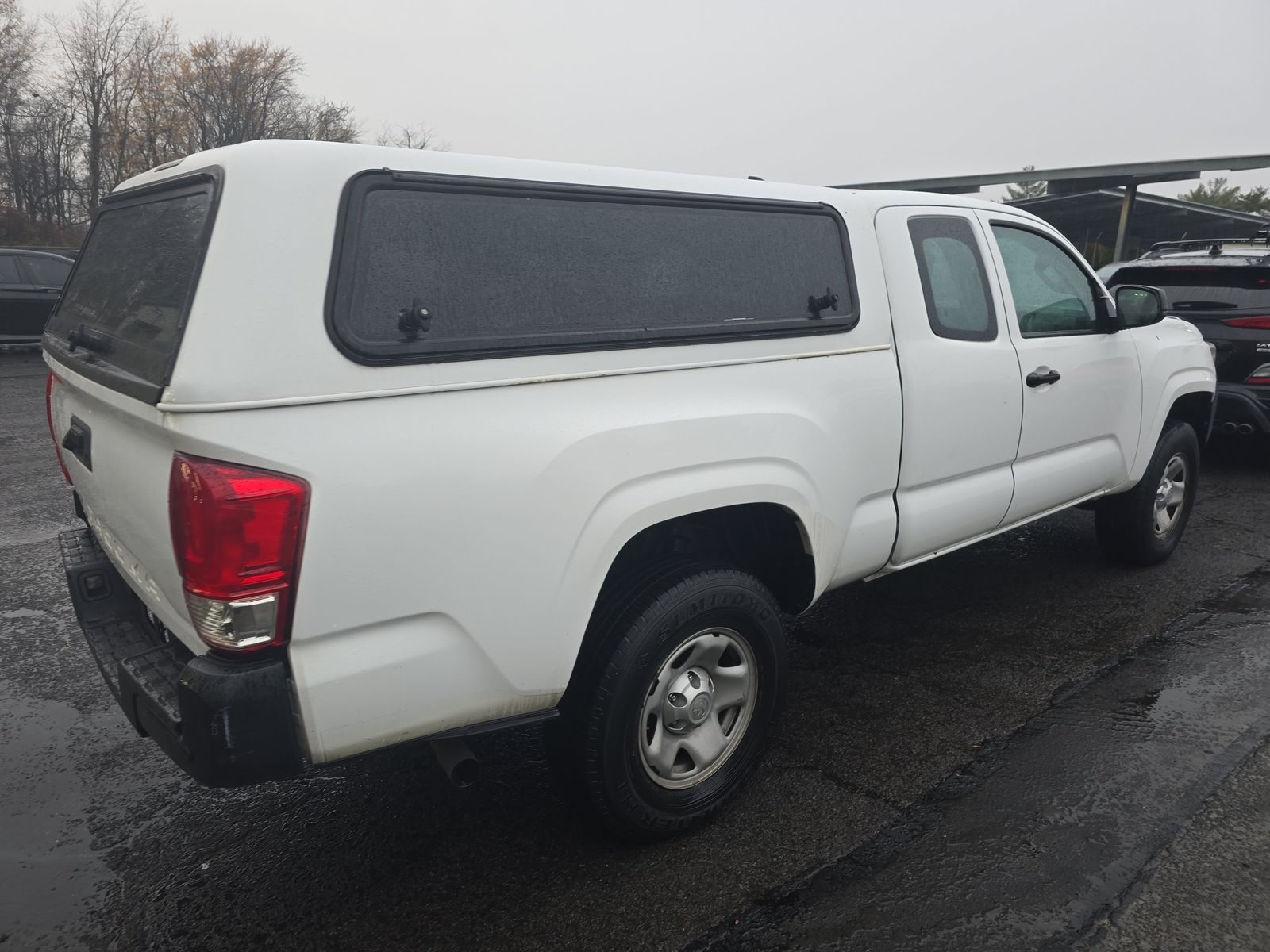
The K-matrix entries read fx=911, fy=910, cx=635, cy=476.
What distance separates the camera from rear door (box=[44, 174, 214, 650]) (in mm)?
2008

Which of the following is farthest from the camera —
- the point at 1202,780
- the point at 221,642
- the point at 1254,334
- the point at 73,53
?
the point at 73,53

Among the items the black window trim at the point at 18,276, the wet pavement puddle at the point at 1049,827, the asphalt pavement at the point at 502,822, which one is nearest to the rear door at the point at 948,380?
the asphalt pavement at the point at 502,822

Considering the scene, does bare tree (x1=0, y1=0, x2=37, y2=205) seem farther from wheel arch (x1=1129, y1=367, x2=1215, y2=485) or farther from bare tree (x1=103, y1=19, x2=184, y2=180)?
wheel arch (x1=1129, y1=367, x2=1215, y2=485)

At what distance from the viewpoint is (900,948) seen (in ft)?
7.53

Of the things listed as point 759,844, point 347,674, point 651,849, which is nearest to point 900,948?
point 759,844

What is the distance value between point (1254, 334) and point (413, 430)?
6.62 m

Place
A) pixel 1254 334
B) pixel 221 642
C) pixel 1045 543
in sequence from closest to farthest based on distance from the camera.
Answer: pixel 221 642 → pixel 1045 543 → pixel 1254 334

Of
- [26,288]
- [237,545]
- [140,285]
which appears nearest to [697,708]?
[237,545]

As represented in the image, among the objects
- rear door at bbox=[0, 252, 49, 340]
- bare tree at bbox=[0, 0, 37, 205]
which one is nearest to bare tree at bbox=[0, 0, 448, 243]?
bare tree at bbox=[0, 0, 37, 205]

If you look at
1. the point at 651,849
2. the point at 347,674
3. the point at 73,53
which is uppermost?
the point at 73,53

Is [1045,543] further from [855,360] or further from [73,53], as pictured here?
[73,53]

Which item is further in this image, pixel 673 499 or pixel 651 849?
pixel 651 849

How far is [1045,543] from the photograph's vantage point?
18.1ft

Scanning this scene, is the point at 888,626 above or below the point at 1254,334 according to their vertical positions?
below
